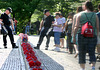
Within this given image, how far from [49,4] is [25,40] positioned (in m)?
29.5

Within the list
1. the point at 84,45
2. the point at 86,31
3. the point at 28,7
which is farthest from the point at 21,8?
the point at 86,31

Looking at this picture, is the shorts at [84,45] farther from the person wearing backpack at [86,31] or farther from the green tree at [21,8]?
the green tree at [21,8]

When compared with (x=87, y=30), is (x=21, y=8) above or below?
above

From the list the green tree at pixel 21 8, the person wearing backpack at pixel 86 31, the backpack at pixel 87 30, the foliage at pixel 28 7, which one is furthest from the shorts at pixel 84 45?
the green tree at pixel 21 8

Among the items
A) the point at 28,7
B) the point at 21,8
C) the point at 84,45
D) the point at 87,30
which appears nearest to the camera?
the point at 87,30

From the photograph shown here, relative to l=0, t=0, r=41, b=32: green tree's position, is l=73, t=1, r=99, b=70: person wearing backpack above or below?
below

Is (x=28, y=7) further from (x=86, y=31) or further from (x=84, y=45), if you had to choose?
(x=86, y=31)

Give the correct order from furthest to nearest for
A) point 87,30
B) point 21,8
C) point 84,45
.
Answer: point 21,8
point 84,45
point 87,30

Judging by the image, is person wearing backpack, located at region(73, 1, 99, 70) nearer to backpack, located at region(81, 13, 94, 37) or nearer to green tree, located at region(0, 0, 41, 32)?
backpack, located at region(81, 13, 94, 37)

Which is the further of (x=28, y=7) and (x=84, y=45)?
(x=28, y=7)

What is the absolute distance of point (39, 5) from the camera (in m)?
49.9

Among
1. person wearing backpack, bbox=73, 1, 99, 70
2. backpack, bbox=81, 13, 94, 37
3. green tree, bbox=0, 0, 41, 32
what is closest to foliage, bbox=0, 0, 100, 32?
green tree, bbox=0, 0, 41, 32

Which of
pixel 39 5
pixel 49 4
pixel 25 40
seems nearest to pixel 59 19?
pixel 25 40

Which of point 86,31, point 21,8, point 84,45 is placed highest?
point 21,8
